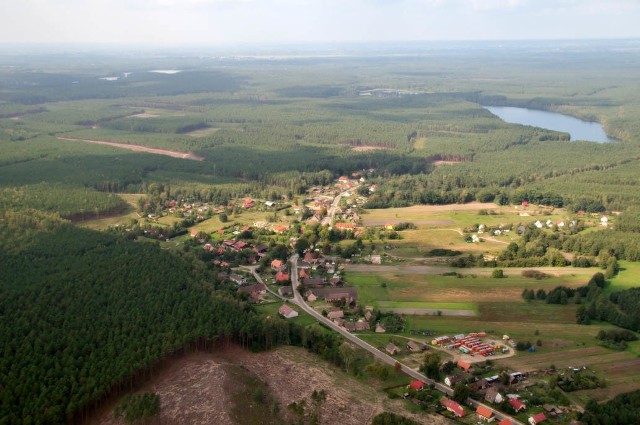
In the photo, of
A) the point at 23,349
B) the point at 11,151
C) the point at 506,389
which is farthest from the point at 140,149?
the point at 506,389

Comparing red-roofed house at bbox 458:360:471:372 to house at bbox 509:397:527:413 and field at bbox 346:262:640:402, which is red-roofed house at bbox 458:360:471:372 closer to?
field at bbox 346:262:640:402

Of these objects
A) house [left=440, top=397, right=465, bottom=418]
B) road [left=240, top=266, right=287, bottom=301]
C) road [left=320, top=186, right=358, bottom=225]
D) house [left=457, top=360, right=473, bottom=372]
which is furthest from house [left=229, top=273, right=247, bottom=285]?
house [left=440, top=397, right=465, bottom=418]

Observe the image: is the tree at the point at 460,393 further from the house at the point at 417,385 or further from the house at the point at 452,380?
the house at the point at 417,385

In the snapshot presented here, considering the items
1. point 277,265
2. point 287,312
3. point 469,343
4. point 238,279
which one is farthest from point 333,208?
point 469,343

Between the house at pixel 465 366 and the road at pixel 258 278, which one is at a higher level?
the house at pixel 465 366

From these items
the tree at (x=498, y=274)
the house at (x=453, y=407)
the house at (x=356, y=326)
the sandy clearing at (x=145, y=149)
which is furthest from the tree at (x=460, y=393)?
the sandy clearing at (x=145, y=149)

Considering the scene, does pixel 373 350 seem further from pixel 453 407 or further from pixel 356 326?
pixel 453 407

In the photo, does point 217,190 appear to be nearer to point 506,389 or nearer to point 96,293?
point 96,293
